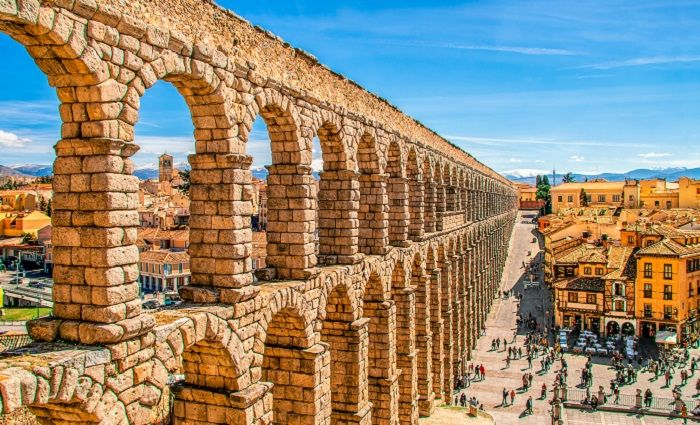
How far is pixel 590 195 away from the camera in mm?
126188

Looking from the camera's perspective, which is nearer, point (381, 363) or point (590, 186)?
point (381, 363)

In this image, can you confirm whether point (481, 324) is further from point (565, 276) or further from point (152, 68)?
point (152, 68)

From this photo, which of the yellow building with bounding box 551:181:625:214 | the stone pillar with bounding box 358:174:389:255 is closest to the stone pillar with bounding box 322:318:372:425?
the stone pillar with bounding box 358:174:389:255

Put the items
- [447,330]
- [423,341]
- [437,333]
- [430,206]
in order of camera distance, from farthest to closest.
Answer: [447,330], [437,333], [430,206], [423,341]

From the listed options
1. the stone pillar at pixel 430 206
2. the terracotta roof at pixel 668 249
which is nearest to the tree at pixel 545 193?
the terracotta roof at pixel 668 249

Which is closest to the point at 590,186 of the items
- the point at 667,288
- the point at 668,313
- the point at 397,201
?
the point at 667,288

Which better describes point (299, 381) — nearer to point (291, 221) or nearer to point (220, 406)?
point (220, 406)

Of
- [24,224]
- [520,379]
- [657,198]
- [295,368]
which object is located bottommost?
[520,379]

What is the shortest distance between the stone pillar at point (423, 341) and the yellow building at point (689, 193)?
8953 cm

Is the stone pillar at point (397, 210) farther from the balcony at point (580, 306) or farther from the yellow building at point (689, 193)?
the yellow building at point (689, 193)

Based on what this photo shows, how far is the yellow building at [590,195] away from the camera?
123713 mm

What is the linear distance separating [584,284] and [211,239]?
44.4 meters

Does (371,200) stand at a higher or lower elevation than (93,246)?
higher

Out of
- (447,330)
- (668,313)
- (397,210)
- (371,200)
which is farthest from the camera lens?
(668,313)
